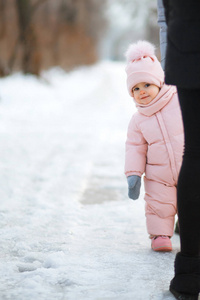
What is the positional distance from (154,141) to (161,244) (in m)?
0.50

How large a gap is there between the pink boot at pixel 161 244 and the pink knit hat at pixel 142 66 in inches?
29.5

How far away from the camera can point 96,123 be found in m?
8.59

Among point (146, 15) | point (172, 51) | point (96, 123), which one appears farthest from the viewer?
point (146, 15)

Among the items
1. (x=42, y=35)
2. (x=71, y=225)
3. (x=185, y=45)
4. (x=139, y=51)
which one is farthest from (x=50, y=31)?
(x=185, y=45)

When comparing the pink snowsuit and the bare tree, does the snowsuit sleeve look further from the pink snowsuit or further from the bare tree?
the bare tree

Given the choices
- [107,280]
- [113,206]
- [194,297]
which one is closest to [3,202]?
[113,206]

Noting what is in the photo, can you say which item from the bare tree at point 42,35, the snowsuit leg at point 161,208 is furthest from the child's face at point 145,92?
the bare tree at point 42,35

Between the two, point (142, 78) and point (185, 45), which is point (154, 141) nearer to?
point (142, 78)

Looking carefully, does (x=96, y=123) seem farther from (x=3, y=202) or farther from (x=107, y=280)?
(x=107, y=280)

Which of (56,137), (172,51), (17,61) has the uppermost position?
(17,61)

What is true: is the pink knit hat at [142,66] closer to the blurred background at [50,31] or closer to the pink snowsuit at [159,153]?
the pink snowsuit at [159,153]

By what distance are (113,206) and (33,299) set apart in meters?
1.66

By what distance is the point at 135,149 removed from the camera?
2674 millimetres

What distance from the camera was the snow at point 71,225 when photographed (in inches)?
82.0
